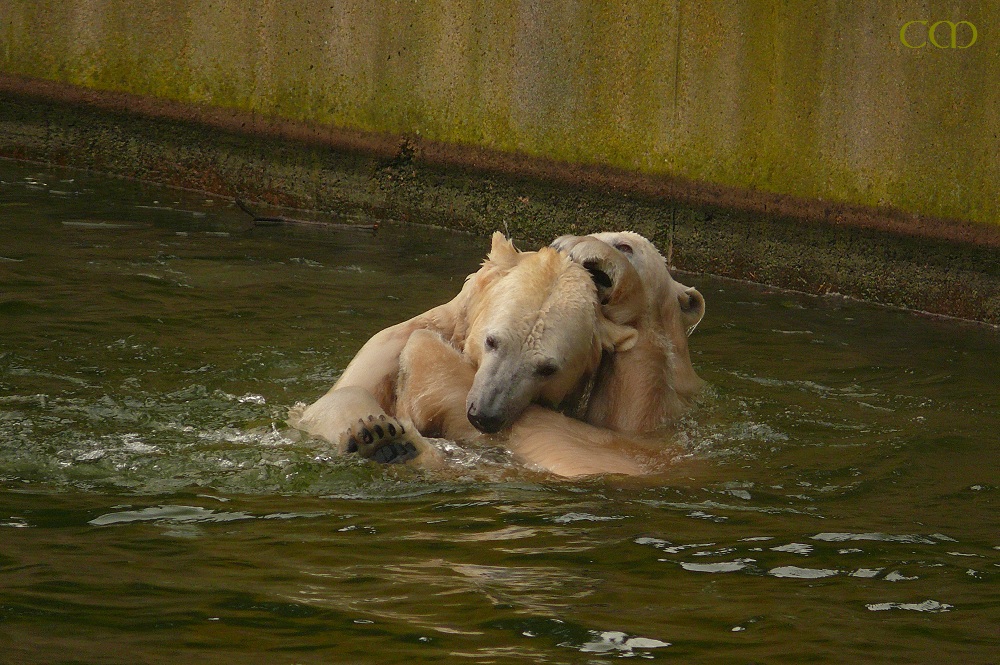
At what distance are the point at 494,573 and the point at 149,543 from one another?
87cm

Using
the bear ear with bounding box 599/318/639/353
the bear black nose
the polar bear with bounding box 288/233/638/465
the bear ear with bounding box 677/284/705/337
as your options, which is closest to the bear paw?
the polar bear with bounding box 288/233/638/465

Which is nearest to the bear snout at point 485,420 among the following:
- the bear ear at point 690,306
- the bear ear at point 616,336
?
the bear ear at point 616,336

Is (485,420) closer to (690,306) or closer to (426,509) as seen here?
(426,509)

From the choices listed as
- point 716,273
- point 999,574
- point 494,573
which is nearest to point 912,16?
point 716,273

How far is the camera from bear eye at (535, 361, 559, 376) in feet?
13.6

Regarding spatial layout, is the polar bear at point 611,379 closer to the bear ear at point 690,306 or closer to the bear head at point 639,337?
the bear head at point 639,337

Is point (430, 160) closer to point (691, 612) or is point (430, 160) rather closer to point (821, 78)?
point (821, 78)

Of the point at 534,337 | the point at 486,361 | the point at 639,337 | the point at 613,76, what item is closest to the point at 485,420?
the point at 486,361

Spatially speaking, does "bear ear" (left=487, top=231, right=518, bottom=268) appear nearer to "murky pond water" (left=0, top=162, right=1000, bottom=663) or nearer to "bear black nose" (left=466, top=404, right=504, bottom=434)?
"bear black nose" (left=466, top=404, right=504, bottom=434)

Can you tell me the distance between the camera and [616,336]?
14.3 feet

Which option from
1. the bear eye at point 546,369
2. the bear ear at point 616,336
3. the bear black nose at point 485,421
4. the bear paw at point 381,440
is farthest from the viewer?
the bear ear at point 616,336

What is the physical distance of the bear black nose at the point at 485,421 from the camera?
4043 millimetres

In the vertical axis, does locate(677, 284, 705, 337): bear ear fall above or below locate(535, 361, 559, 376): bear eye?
above

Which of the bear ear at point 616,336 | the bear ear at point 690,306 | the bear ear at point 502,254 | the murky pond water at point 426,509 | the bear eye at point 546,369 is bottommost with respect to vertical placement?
the murky pond water at point 426,509
